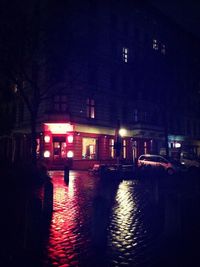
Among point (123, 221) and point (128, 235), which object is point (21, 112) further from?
point (128, 235)

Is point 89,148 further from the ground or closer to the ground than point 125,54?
closer to the ground

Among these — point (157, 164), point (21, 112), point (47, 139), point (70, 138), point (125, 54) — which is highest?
point (125, 54)

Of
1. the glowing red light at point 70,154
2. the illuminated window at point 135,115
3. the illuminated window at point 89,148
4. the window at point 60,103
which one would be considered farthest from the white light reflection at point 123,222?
the illuminated window at point 135,115

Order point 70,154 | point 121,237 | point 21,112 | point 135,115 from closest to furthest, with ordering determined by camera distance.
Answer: point 121,237 < point 70,154 < point 21,112 < point 135,115

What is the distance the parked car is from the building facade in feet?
13.8

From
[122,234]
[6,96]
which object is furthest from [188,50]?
[122,234]

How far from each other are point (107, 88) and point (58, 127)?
821cm

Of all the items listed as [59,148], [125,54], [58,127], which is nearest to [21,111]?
[58,127]

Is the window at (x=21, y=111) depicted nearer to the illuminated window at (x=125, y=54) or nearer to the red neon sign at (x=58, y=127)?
the red neon sign at (x=58, y=127)

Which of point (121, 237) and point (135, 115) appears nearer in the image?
point (121, 237)

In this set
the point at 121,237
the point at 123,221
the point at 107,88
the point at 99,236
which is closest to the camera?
the point at 99,236

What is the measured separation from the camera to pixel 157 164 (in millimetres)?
23219

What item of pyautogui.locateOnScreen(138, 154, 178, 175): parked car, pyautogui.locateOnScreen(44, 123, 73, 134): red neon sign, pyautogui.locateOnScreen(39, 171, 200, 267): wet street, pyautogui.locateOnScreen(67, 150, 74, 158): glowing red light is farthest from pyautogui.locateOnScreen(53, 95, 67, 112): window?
pyautogui.locateOnScreen(39, 171, 200, 267): wet street

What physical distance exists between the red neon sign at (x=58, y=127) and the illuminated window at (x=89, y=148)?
257 cm
